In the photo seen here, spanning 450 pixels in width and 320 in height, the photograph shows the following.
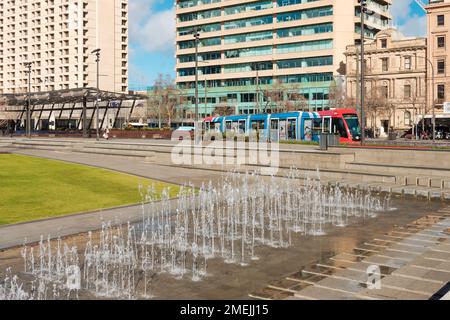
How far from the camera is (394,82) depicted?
65.4 metres

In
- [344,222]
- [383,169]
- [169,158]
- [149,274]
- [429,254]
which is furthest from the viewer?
[169,158]

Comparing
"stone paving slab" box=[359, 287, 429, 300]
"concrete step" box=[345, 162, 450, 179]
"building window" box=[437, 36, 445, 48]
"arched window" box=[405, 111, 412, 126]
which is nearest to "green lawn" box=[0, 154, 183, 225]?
"concrete step" box=[345, 162, 450, 179]

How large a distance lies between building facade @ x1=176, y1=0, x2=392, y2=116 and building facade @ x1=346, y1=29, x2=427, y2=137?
807 centimetres

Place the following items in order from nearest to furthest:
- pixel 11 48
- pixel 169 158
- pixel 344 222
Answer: pixel 344 222 → pixel 169 158 → pixel 11 48

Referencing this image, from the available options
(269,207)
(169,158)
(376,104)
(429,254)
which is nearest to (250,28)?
(376,104)

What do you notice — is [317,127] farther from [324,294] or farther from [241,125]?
Answer: [324,294]

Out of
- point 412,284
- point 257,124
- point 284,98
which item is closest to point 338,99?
point 284,98

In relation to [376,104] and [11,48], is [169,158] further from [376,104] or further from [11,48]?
[11,48]

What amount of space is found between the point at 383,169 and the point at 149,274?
15299 millimetres

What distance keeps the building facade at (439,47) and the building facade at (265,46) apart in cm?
1582

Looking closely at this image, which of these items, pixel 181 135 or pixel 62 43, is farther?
pixel 62 43

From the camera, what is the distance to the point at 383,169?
21.3 m

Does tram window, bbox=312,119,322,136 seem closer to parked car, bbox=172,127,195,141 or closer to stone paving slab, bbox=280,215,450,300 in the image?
parked car, bbox=172,127,195,141

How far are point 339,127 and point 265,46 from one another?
52315mm
